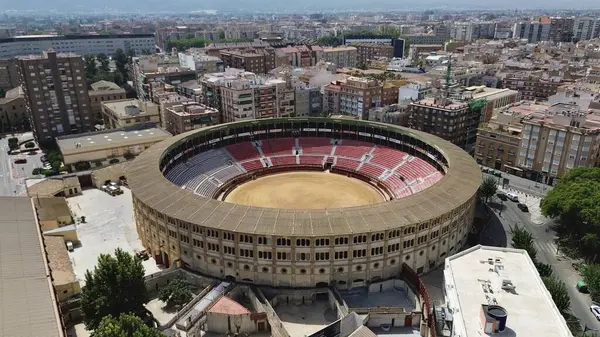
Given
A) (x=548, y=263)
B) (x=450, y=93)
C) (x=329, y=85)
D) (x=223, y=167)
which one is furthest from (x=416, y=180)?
(x=329, y=85)

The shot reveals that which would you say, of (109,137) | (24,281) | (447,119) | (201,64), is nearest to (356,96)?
(447,119)

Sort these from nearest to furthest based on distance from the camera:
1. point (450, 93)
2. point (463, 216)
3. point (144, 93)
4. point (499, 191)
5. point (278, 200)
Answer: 1. point (463, 216)
2. point (278, 200)
3. point (499, 191)
4. point (450, 93)
5. point (144, 93)

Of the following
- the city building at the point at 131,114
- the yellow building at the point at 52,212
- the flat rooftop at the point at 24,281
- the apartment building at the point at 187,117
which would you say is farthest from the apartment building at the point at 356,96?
the flat rooftop at the point at 24,281

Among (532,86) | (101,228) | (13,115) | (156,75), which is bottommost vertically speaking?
(101,228)

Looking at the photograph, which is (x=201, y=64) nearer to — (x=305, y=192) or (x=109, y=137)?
(x=109, y=137)

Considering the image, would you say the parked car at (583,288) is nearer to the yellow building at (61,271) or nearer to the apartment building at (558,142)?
the apartment building at (558,142)

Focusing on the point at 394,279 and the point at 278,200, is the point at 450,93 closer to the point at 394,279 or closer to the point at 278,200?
the point at 278,200

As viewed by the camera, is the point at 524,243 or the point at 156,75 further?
the point at 156,75
